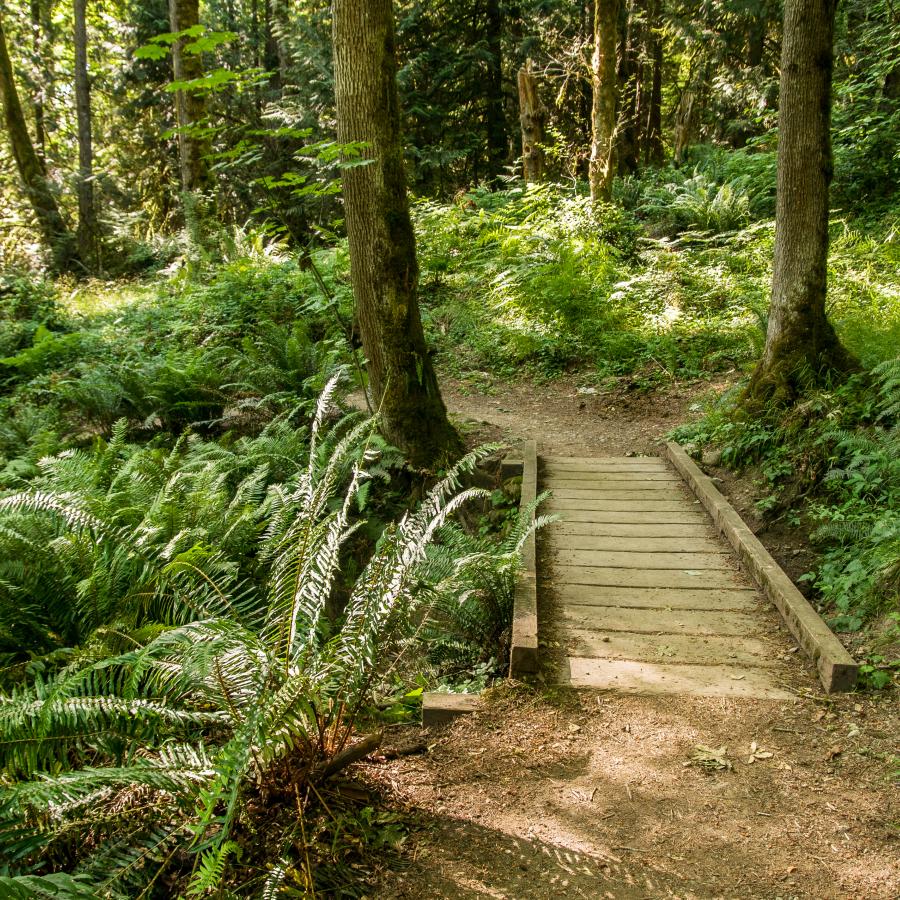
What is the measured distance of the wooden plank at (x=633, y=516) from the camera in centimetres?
544

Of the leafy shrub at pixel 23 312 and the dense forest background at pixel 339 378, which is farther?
the leafy shrub at pixel 23 312

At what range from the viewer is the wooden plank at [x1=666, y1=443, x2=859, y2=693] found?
3.32 m

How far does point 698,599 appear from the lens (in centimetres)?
428

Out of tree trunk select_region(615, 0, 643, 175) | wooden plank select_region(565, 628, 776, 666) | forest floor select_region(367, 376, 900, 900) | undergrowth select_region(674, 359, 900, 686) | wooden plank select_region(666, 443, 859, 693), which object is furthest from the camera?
tree trunk select_region(615, 0, 643, 175)

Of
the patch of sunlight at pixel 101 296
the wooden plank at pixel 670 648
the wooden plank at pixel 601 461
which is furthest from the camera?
the patch of sunlight at pixel 101 296

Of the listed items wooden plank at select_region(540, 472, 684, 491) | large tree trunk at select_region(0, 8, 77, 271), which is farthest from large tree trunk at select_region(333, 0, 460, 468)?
large tree trunk at select_region(0, 8, 77, 271)

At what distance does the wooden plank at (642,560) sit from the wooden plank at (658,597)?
0.31m

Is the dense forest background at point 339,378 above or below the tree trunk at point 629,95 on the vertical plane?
below

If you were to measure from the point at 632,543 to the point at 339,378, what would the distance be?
12.2 feet

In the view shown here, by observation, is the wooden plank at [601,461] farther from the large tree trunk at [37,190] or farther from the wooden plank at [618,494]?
the large tree trunk at [37,190]

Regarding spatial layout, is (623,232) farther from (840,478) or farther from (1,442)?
(1,442)

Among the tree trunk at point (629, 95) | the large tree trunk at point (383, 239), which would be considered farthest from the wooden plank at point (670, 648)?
the tree trunk at point (629, 95)

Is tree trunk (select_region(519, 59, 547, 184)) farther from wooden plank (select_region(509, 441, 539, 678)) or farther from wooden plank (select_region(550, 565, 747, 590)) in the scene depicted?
wooden plank (select_region(509, 441, 539, 678))

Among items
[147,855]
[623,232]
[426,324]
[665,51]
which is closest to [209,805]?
[147,855]
